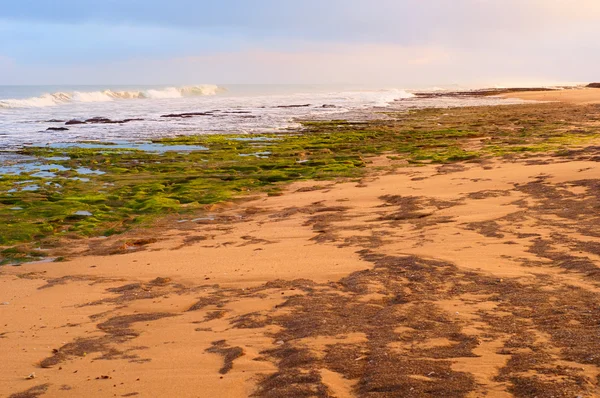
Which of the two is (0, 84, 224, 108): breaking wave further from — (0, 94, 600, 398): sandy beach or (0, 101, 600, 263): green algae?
(0, 94, 600, 398): sandy beach

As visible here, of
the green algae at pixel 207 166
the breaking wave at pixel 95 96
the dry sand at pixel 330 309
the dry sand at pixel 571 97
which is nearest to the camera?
the dry sand at pixel 330 309

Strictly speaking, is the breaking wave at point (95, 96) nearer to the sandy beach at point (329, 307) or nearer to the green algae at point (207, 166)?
the green algae at point (207, 166)

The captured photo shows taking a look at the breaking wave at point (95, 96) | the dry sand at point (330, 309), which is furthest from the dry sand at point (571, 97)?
the breaking wave at point (95, 96)

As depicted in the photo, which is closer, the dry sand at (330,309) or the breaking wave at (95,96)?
the dry sand at (330,309)

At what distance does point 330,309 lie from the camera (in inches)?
183

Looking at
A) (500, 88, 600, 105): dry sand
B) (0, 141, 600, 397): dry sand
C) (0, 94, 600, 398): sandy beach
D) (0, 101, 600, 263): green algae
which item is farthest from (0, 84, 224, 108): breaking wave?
(0, 141, 600, 397): dry sand

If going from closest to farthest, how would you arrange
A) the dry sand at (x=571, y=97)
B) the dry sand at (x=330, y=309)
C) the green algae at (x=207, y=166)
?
the dry sand at (x=330, y=309) → the green algae at (x=207, y=166) → the dry sand at (x=571, y=97)

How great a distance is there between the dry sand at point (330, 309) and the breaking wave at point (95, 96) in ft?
140

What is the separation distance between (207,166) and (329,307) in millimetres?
9353

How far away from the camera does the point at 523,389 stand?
3.22 meters

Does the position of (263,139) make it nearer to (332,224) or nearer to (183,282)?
(332,224)

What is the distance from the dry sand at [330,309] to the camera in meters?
3.53

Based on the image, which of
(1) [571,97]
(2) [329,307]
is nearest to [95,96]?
(1) [571,97]

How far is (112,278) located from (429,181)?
5903 millimetres
